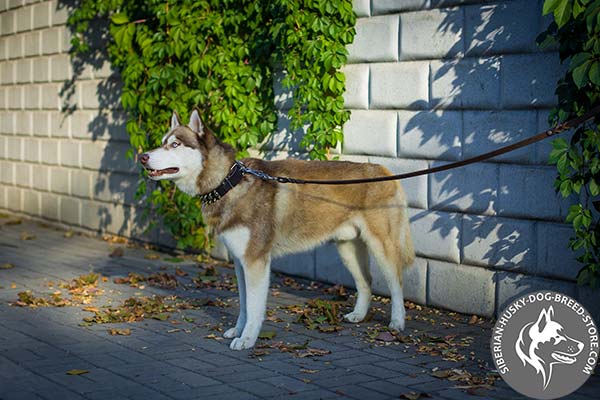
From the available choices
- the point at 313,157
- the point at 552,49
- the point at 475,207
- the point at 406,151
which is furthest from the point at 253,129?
the point at 552,49

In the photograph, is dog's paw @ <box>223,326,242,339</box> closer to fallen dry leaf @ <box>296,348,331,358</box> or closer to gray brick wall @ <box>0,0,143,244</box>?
fallen dry leaf @ <box>296,348,331,358</box>

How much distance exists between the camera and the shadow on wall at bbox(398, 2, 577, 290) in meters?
6.69

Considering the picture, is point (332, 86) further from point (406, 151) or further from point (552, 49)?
point (552, 49)

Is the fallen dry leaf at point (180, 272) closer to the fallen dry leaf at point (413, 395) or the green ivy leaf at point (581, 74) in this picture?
the fallen dry leaf at point (413, 395)

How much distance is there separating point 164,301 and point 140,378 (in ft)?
7.70

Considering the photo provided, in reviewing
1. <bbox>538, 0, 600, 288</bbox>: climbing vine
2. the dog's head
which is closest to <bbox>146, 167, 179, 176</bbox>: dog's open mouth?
the dog's head

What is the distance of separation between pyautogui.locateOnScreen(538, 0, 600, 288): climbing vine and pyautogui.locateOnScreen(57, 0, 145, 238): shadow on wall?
20.2 feet

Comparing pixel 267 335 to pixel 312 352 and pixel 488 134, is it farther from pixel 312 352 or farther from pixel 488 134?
pixel 488 134

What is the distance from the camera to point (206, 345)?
6.36 metres

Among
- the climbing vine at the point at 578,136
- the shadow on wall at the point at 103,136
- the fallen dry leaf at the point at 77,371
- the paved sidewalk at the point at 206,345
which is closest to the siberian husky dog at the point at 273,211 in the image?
the paved sidewalk at the point at 206,345

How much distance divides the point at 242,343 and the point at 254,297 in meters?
0.31

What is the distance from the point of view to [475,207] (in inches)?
283

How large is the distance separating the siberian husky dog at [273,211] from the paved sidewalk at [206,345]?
13.1 inches

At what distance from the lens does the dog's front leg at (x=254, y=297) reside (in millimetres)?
6277
